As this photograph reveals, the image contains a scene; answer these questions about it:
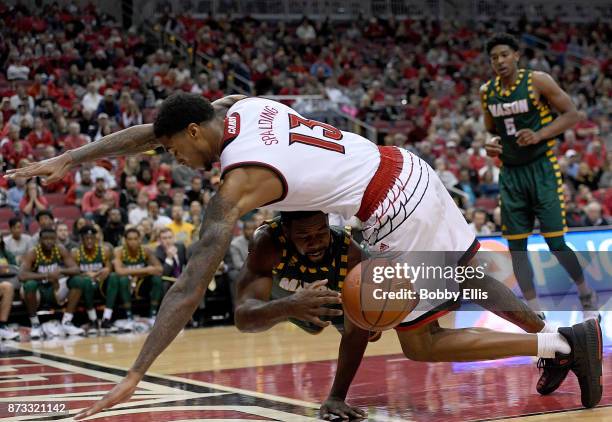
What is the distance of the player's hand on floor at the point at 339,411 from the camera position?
4363 millimetres

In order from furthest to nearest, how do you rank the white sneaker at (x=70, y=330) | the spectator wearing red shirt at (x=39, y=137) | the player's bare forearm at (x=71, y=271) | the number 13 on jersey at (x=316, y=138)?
the spectator wearing red shirt at (x=39, y=137), the player's bare forearm at (x=71, y=271), the white sneaker at (x=70, y=330), the number 13 on jersey at (x=316, y=138)

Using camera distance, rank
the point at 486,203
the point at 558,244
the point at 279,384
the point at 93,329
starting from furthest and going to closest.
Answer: the point at 486,203 → the point at 93,329 → the point at 558,244 → the point at 279,384

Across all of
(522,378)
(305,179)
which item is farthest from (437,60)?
(305,179)

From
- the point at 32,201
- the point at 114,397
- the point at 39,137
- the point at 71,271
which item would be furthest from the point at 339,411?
the point at 39,137

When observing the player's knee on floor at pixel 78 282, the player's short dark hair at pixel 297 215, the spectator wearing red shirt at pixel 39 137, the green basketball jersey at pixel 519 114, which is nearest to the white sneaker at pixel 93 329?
the player's knee on floor at pixel 78 282

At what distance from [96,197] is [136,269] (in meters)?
2.10

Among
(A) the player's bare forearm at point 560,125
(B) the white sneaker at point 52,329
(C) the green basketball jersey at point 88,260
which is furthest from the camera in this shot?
(C) the green basketball jersey at point 88,260

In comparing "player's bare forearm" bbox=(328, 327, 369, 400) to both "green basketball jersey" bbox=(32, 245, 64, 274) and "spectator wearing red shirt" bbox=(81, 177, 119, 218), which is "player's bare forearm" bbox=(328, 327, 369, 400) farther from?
"spectator wearing red shirt" bbox=(81, 177, 119, 218)

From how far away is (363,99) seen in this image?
18656mm

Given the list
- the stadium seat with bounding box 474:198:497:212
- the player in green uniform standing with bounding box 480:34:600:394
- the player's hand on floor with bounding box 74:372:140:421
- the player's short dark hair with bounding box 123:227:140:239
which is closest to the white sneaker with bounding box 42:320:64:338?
the player's short dark hair with bounding box 123:227:140:239

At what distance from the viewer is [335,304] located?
4281mm

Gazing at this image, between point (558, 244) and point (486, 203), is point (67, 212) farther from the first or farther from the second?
point (558, 244)

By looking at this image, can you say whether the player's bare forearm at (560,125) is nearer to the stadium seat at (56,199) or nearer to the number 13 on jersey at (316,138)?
the number 13 on jersey at (316,138)

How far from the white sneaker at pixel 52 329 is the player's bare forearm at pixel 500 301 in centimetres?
619
